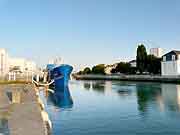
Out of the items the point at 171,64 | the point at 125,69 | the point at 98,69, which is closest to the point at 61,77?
the point at 171,64

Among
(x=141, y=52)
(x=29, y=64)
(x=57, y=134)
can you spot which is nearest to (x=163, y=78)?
(x=141, y=52)

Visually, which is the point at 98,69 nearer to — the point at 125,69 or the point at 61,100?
the point at 125,69

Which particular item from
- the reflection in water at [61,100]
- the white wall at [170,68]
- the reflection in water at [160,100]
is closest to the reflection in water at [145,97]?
the reflection in water at [160,100]

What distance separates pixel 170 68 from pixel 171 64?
1114mm

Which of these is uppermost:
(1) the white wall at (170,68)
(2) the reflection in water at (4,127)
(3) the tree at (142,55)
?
(3) the tree at (142,55)

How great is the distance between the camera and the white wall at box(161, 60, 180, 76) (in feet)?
207

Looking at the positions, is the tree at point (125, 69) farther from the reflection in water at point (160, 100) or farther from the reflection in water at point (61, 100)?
the reflection in water at point (61, 100)

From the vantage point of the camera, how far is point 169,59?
6544cm

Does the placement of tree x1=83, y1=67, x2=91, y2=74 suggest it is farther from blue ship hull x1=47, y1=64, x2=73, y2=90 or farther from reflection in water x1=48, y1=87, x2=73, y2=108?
reflection in water x1=48, y1=87, x2=73, y2=108

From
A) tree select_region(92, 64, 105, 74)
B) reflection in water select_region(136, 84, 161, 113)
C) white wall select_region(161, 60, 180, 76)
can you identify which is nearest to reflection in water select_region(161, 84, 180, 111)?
reflection in water select_region(136, 84, 161, 113)

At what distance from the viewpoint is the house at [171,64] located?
63062mm

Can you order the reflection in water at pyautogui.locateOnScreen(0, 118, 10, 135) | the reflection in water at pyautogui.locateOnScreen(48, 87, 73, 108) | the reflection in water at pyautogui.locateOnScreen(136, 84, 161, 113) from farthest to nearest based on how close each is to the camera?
the reflection in water at pyautogui.locateOnScreen(48, 87, 73, 108) → the reflection in water at pyautogui.locateOnScreen(136, 84, 161, 113) → the reflection in water at pyautogui.locateOnScreen(0, 118, 10, 135)

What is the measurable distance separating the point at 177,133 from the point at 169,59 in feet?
188

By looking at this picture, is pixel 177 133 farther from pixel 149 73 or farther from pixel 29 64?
pixel 29 64
